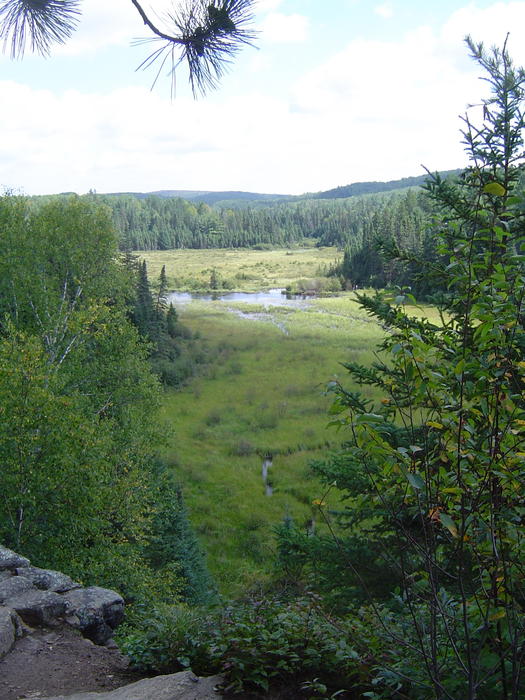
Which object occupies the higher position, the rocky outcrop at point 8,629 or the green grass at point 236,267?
the green grass at point 236,267

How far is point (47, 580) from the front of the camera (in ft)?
23.0

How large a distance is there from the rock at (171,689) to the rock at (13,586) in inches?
98.7

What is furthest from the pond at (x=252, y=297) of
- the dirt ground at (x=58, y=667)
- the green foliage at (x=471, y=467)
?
the green foliage at (x=471, y=467)

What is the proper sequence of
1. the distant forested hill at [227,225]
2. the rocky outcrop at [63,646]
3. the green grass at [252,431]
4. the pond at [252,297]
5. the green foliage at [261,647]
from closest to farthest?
the green foliage at [261,647], the rocky outcrop at [63,646], the green grass at [252,431], the pond at [252,297], the distant forested hill at [227,225]

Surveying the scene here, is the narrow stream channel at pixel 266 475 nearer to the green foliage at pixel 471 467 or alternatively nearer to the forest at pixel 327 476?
the forest at pixel 327 476

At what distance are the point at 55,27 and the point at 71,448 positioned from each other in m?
7.70

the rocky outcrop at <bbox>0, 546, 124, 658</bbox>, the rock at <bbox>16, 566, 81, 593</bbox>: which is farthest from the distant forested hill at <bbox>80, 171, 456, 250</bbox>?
the rocky outcrop at <bbox>0, 546, 124, 658</bbox>

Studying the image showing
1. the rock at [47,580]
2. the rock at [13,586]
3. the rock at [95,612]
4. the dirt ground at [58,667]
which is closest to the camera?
the dirt ground at [58,667]

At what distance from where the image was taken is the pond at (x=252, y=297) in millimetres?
71169

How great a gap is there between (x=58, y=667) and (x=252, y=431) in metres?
20.2

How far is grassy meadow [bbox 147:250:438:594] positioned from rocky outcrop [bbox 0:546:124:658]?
3.46 metres

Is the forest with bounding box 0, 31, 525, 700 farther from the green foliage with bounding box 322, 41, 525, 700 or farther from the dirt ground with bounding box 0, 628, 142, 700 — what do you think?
the dirt ground with bounding box 0, 628, 142, 700

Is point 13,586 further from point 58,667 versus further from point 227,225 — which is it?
point 227,225

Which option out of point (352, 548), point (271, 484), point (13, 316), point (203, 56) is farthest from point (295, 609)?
point (271, 484)
